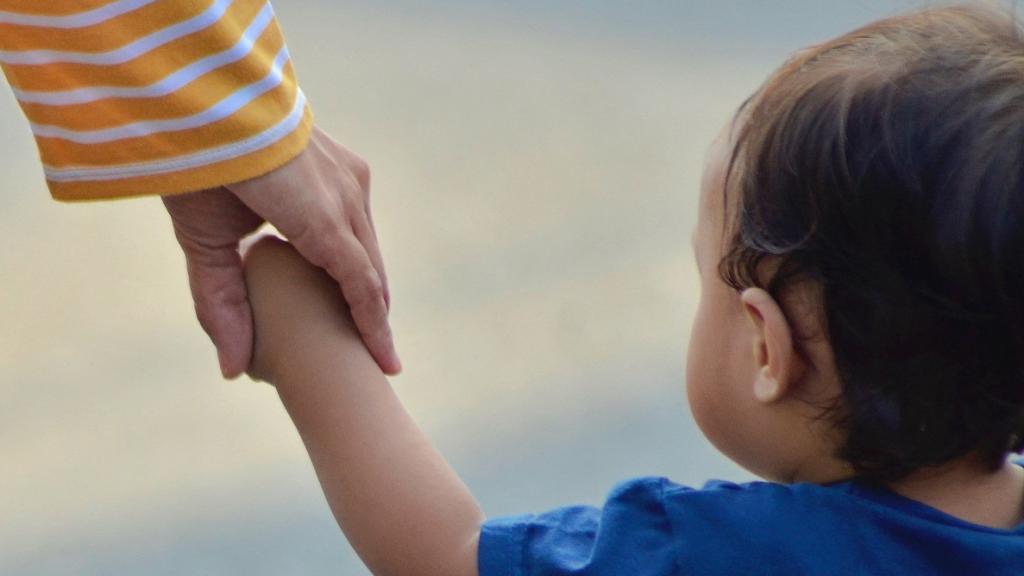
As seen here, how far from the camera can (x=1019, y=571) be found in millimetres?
734

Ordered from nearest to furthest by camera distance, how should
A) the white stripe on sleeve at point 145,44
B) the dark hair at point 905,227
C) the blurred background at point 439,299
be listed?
the dark hair at point 905,227 < the white stripe on sleeve at point 145,44 < the blurred background at point 439,299

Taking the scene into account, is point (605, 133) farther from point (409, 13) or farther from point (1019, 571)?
point (1019, 571)

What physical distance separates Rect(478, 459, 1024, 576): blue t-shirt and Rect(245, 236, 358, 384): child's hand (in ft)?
0.53

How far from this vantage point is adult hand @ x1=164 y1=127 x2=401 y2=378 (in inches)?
33.1

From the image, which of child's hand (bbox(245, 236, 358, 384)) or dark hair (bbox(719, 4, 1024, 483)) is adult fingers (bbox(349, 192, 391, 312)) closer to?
child's hand (bbox(245, 236, 358, 384))

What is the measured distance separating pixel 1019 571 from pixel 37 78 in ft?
1.82

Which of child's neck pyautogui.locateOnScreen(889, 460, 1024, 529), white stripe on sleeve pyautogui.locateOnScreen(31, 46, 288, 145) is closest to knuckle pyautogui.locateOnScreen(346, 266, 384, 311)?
white stripe on sleeve pyautogui.locateOnScreen(31, 46, 288, 145)

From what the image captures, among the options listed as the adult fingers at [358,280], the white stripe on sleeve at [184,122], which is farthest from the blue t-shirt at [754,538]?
the white stripe on sleeve at [184,122]

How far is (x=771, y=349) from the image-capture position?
0.76 metres

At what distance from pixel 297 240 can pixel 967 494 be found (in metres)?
0.37

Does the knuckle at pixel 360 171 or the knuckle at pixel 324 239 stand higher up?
the knuckle at pixel 360 171

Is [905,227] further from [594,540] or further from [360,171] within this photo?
[360,171]

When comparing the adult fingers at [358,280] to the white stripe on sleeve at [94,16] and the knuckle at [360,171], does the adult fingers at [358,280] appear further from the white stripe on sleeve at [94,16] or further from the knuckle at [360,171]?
the white stripe on sleeve at [94,16]

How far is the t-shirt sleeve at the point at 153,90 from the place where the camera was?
82 centimetres
